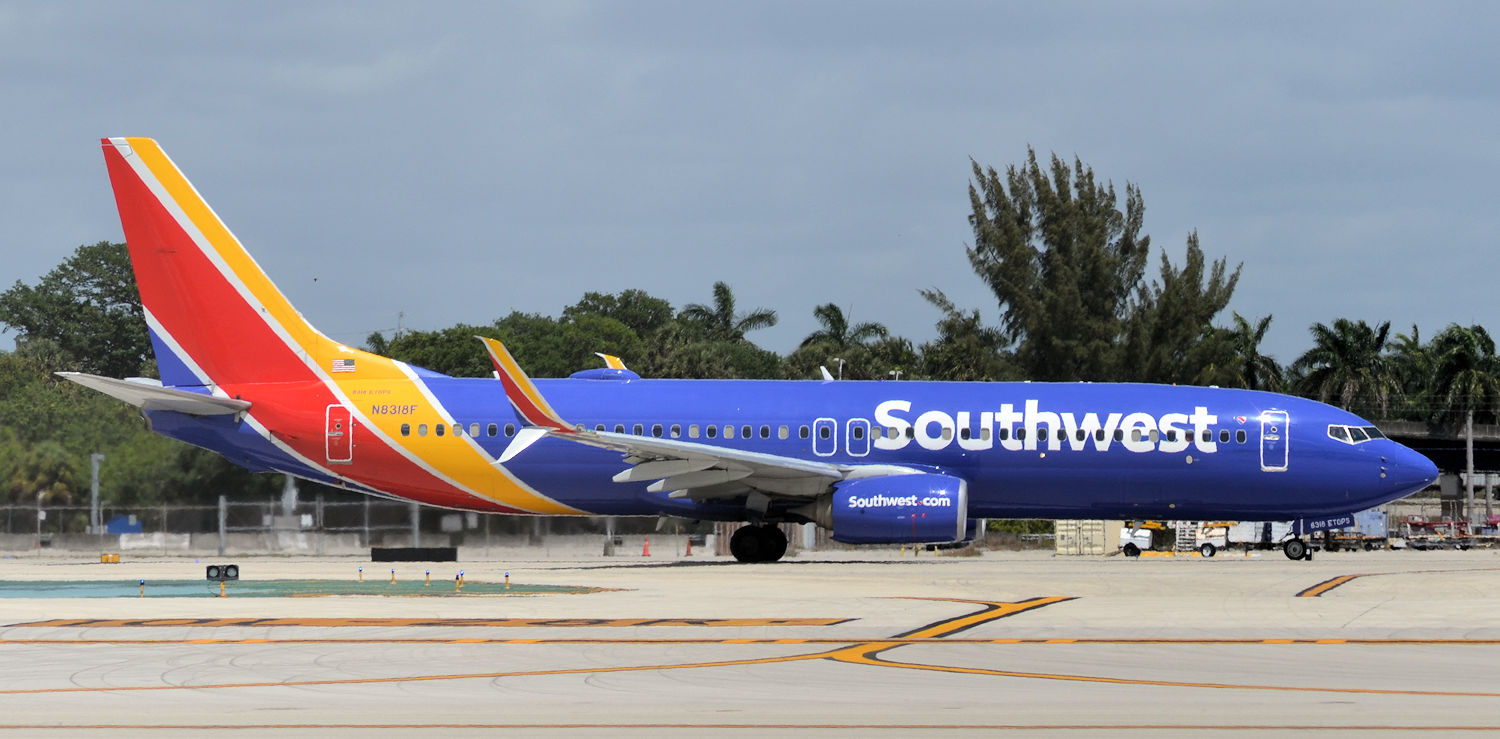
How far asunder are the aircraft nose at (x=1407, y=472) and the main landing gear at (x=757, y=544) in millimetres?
11956

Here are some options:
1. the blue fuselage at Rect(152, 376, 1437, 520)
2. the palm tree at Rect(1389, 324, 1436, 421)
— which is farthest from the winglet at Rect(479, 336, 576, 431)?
the palm tree at Rect(1389, 324, 1436, 421)

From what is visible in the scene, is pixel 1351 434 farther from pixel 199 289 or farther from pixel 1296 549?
pixel 199 289

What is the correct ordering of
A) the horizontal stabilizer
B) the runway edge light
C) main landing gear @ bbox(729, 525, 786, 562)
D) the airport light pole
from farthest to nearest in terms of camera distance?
the airport light pole → main landing gear @ bbox(729, 525, 786, 562) → the horizontal stabilizer → the runway edge light

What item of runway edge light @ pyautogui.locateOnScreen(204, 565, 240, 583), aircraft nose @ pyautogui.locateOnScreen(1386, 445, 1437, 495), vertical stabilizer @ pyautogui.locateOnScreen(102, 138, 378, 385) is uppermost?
A: vertical stabilizer @ pyautogui.locateOnScreen(102, 138, 378, 385)

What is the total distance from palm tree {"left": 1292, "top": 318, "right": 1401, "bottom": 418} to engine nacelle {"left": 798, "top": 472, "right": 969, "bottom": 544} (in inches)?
2300

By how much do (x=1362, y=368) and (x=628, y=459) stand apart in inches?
2494

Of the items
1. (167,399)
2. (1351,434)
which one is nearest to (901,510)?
(1351,434)

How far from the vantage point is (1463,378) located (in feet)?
275

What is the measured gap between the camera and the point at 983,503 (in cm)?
3384

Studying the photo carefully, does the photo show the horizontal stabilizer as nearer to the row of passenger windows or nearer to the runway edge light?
the row of passenger windows

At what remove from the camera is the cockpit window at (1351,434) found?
3338cm

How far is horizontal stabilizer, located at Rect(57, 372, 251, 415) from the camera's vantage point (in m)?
33.0

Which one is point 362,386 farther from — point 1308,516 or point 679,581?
point 1308,516

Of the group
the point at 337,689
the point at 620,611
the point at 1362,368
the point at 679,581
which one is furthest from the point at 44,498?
the point at 1362,368
